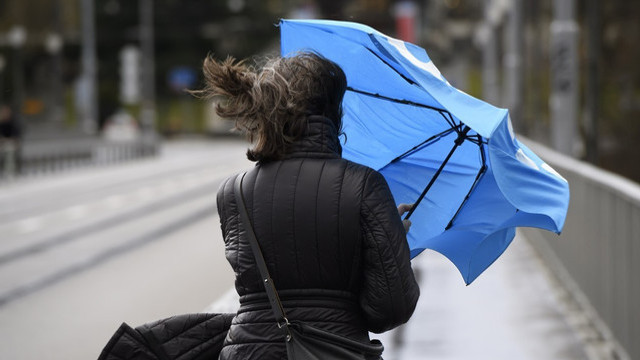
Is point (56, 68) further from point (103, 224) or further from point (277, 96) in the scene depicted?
point (277, 96)

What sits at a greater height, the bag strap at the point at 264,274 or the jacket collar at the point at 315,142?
the jacket collar at the point at 315,142

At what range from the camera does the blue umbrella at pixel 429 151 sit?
11.3 feet

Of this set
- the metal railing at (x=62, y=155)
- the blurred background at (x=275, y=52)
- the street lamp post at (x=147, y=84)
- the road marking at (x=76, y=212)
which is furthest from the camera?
the street lamp post at (x=147, y=84)

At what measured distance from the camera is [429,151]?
3.82 metres

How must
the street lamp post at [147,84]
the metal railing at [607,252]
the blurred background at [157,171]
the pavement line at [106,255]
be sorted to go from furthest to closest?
1. the street lamp post at [147,84]
2. the pavement line at [106,255]
3. the blurred background at [157,171]
4. the metal railing at [607,252]

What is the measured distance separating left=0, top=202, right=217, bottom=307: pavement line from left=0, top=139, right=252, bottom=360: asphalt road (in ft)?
0.04

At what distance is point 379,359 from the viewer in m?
3.12

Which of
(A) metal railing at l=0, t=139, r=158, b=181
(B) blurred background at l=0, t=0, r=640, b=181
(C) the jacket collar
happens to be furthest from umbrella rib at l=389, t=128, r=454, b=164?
(A) metal railing at l=0, t=139, r=158, b=181

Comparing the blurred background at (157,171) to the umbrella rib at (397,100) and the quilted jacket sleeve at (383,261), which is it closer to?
the umbrella rib at (397,100)

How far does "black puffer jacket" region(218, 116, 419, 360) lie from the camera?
2.92m

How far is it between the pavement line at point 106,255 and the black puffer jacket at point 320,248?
8.17m

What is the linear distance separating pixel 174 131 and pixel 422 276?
2448 inches

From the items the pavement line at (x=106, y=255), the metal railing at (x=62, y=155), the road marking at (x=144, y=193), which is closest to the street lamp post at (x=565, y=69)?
the pavement line at (x=106, y=255)

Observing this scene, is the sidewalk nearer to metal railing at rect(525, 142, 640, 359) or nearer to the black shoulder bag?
metal railing at rect(525, 142, 640, 359)
